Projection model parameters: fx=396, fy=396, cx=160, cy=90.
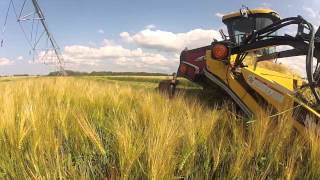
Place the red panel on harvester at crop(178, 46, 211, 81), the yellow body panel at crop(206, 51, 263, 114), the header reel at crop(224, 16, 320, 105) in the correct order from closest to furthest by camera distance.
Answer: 1. the header reel at crop(224, 16, 320, 105)
2. the yellow body panel at crop(206, 51, 263, 114)
3. the red panel on harvester at crop(178, 46, 211, 81)

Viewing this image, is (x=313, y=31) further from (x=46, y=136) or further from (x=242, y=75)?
(x=46, y=136)

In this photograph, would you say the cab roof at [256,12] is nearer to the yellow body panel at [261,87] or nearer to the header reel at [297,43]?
the yellow body panel at [261,87]

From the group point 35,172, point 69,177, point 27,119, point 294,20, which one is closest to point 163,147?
point 69,177

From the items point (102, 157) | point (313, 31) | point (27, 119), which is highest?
point (313, 31)

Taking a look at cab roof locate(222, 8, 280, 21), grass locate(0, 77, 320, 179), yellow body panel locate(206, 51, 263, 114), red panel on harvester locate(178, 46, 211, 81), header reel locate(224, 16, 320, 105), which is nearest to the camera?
grass locate(0, 77, 320, 179)

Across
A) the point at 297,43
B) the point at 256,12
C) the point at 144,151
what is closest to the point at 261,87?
the point at 297,43

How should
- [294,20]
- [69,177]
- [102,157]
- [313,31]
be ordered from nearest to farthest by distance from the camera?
[69,177]
[102,157]
[313,31]
[294,20]

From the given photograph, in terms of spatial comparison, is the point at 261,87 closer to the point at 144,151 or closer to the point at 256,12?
the point at 144,151

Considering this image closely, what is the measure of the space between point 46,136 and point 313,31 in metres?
2.99

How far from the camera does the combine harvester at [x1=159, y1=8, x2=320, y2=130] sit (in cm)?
424

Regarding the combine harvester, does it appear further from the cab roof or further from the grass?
the cab roof

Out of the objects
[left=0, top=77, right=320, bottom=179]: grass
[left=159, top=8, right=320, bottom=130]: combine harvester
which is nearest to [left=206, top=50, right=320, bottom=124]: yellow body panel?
[left=159, top=8, right=320, bottom=130]: combine harvester

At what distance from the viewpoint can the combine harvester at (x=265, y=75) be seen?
424 cm

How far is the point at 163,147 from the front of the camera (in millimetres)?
2283
